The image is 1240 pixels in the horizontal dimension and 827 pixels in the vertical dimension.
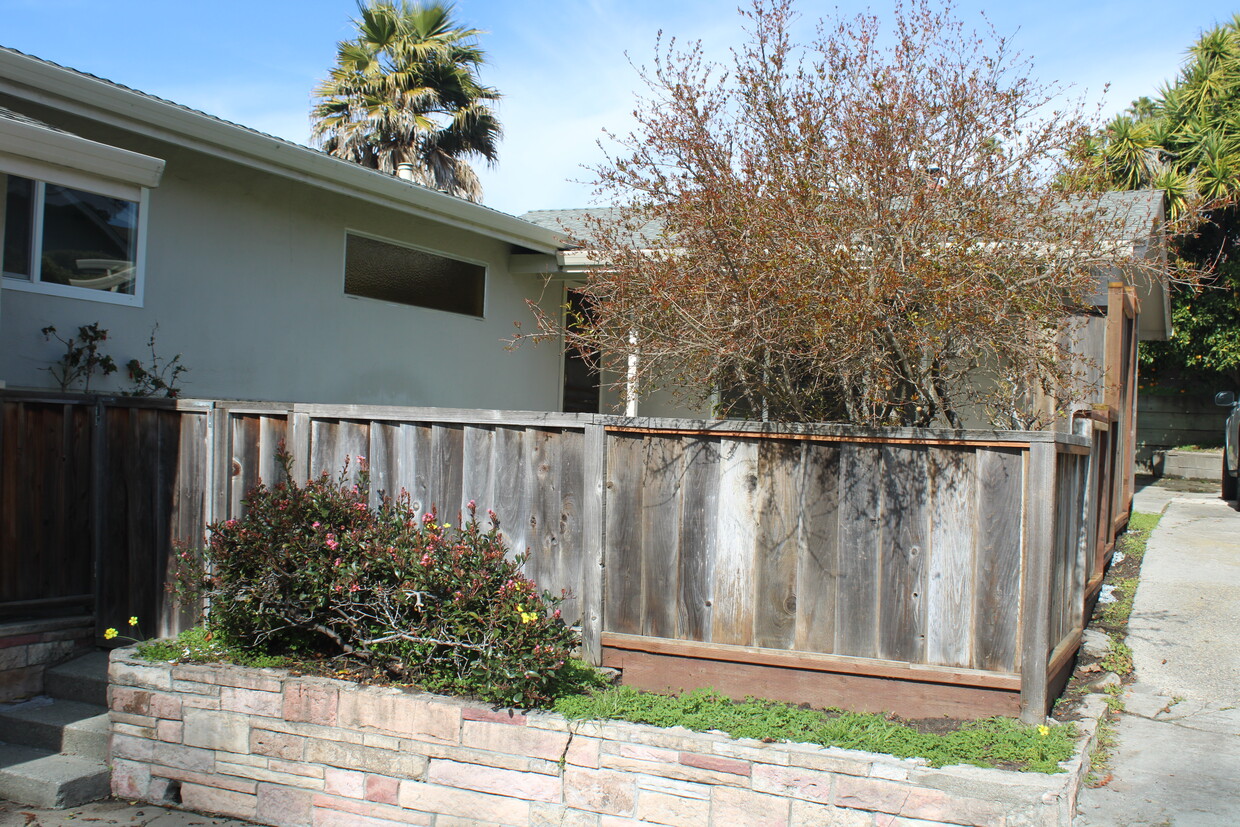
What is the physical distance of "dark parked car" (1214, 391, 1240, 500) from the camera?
11391mm

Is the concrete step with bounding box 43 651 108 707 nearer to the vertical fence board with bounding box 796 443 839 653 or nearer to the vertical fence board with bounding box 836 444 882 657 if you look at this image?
the vertical fence board with bounding box 796 443 839 653

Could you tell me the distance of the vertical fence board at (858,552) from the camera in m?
4.29

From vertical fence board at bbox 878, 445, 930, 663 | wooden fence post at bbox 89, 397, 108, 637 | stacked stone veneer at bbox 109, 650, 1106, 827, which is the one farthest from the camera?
wooden fence post at bbox 89, 397, 108, 637

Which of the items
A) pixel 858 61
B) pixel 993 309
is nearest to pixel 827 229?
pixel 993 309

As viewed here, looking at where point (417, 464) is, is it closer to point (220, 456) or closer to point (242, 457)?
point (242, 457)

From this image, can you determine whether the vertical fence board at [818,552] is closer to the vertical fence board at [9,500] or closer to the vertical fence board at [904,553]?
the vertical fence board at [904,553]

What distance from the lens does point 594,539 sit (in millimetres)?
4758

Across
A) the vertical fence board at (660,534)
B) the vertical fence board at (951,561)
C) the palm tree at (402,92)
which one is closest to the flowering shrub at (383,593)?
the vertical fence board at (660,534)

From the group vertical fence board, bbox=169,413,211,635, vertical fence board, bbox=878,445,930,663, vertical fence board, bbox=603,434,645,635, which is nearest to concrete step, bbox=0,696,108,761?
vertical fence board, bbox=169,413,211,635

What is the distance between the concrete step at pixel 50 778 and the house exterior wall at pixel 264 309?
2683 mm

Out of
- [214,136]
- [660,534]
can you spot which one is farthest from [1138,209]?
[214,136]

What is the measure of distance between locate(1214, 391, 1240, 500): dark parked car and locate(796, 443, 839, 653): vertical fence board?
920cm

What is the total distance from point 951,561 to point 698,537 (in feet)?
3.76

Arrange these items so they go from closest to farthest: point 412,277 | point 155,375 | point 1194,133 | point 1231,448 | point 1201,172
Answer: point 155,375 → point 412,277 → point 1231,448 → point 1201,172 → point 1194,133
